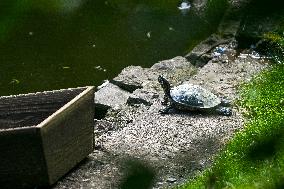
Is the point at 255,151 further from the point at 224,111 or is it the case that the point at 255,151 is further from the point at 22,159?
the point at 22,159

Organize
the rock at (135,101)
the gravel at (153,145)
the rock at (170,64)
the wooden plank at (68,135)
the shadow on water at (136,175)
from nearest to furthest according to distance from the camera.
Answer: the wooden plank at (68,135)
the shadow on water at (136,175)
the gravel at (153,145)
the rock at (135,101)
the rock at (170,64)

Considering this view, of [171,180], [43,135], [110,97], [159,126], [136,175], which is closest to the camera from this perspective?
[43,135]

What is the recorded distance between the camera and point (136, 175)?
23.4 ft

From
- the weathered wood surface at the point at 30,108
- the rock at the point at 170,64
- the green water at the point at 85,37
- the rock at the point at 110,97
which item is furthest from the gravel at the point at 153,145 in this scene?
the green water at the point at 85,37

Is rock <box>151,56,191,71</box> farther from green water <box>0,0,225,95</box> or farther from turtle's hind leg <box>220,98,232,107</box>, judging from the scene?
turtle's hind leg <box>220,98,232,107</box>

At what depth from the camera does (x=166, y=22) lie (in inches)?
513

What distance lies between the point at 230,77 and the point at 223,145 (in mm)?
2346

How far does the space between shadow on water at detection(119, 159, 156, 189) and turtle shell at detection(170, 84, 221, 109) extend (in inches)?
45.8

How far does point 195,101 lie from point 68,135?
192cm

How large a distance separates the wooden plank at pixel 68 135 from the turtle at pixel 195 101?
1.40m

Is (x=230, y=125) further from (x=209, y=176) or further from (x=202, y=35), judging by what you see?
(x=202, y=35)

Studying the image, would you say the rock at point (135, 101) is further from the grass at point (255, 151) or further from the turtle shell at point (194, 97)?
the grass at point (255, 151)

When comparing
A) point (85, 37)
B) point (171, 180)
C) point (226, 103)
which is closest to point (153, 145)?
point (171, 180)

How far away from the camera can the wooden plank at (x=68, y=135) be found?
6.48 m
